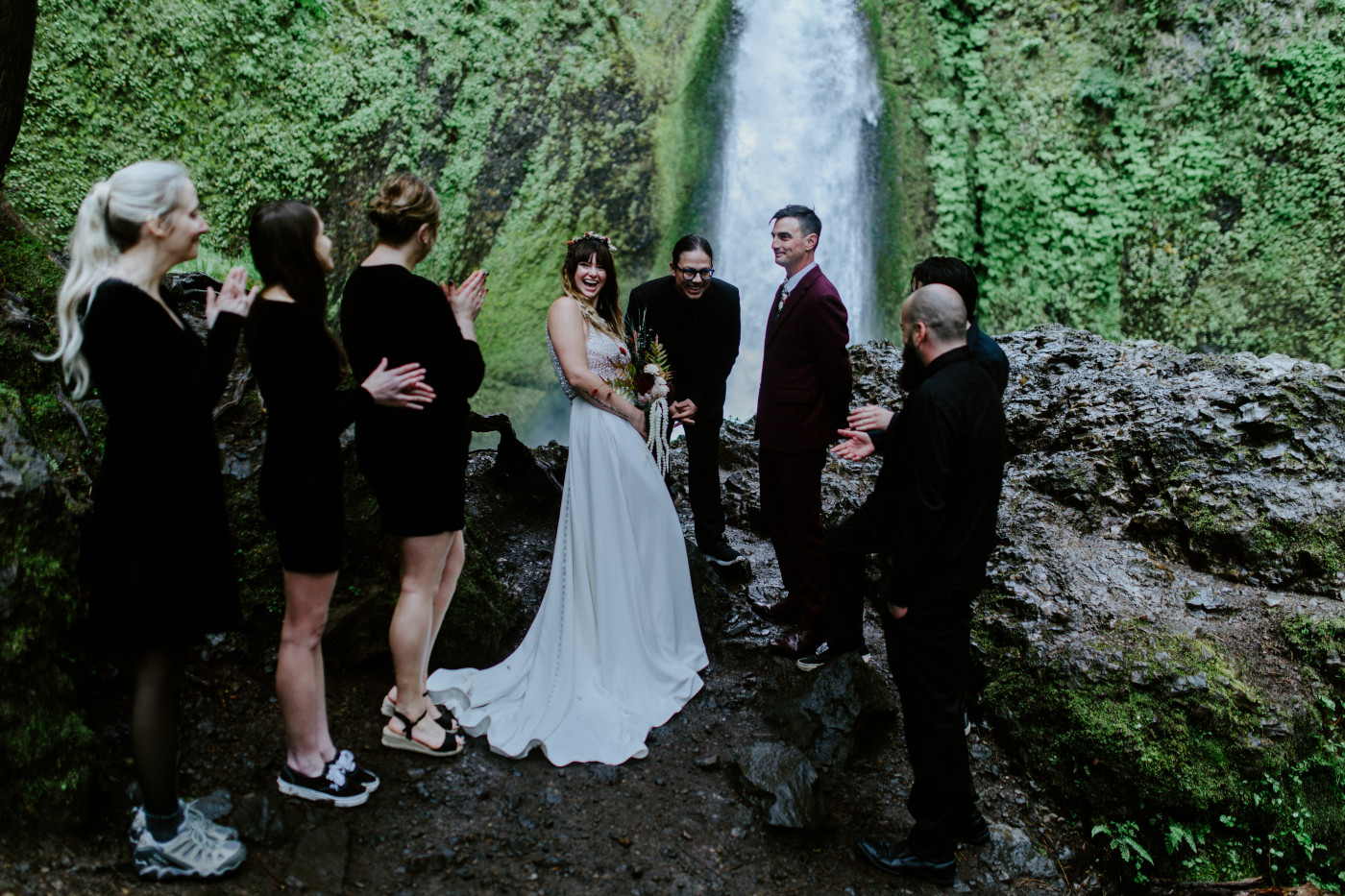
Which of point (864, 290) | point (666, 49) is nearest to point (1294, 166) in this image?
point (864, 290)

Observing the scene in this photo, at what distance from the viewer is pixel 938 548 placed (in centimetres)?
297

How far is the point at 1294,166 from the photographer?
9570mm

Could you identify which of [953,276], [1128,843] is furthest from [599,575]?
[1128,843]

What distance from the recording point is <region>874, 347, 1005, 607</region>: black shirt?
2900 millimetres

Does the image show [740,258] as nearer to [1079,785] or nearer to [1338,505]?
[1338,505]

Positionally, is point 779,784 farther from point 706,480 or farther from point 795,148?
point 795,148

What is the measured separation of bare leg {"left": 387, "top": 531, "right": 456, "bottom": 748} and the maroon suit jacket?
6.47ft

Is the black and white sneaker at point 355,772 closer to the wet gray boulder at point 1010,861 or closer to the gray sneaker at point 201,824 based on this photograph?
the gray sneaker at point 201,824

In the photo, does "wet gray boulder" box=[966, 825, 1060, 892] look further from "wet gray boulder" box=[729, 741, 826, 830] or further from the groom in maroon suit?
the groom in maroon suit

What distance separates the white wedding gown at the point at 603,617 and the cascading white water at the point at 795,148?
629 centimetres

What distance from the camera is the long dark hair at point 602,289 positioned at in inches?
159

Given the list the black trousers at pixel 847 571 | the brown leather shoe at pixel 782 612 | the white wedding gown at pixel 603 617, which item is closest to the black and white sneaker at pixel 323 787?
the white wedding gown at pixel 603 617

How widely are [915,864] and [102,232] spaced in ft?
11.8

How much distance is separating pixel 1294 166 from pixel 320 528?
38.2 feet
